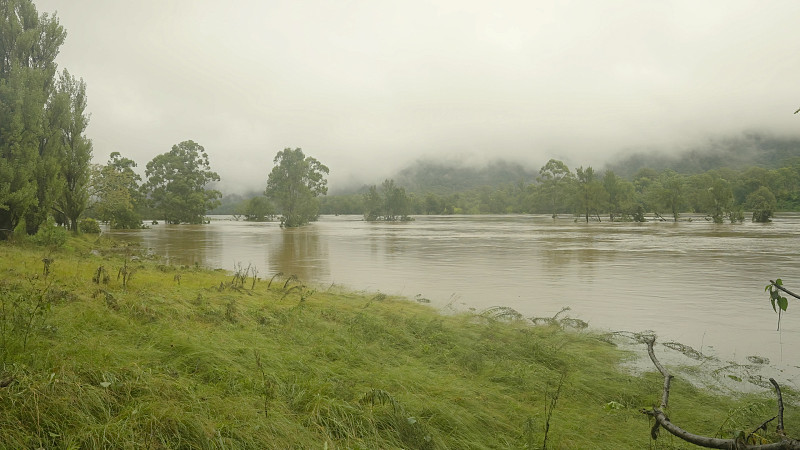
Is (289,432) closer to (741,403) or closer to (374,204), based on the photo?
(741,403)

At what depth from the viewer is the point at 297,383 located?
17.1 feet

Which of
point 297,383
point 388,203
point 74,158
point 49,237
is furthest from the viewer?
point 388,203

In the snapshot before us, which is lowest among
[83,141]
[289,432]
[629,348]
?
[629,348]

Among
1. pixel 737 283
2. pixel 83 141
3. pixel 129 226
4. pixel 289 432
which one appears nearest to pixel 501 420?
pixel 289 432

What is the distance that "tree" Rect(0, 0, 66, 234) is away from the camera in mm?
19250

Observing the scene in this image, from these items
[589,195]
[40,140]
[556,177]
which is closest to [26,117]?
[40,140]

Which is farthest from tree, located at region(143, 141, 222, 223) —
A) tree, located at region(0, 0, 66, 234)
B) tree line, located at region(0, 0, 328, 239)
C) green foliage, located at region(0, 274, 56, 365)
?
green foliage, located at region(0, 274, 56, 365)

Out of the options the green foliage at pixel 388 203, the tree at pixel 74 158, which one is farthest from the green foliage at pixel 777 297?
the green foliage at pixel 388 203

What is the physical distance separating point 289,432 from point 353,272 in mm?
16024

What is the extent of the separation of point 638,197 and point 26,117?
441ft

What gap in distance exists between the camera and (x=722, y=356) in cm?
806

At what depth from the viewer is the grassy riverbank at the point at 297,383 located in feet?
12.3

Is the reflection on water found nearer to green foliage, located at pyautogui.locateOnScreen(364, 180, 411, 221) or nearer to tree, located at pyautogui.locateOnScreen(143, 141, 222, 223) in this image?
tree, located at pyautogui.locateOnScreen(143, 141, 222, 223)

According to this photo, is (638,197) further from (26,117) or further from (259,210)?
(26,117)
